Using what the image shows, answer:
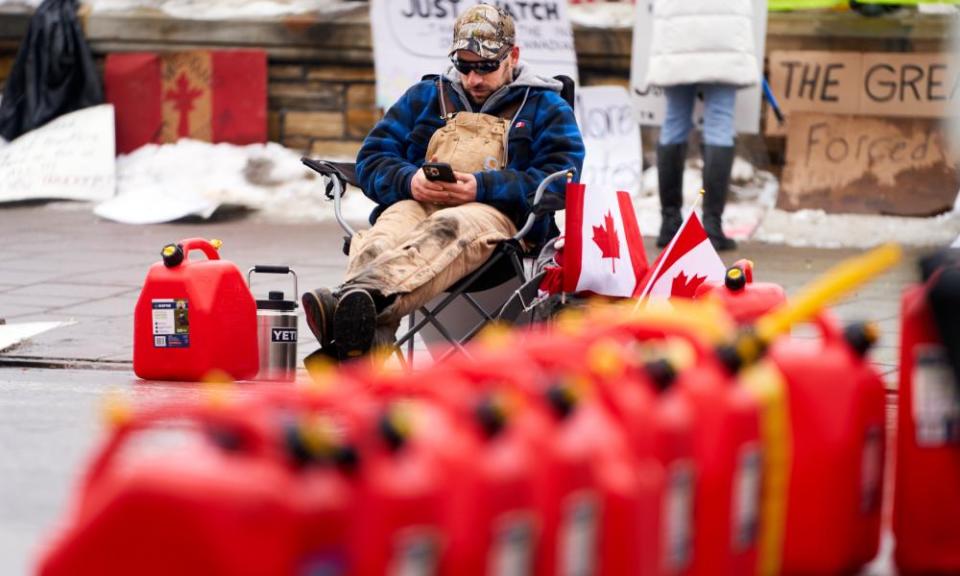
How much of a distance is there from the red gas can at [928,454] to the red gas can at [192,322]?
128 inches

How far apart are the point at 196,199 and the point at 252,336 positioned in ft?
19.4

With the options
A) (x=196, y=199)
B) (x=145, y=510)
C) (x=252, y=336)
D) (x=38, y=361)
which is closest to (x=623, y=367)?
(x=145, y=510)

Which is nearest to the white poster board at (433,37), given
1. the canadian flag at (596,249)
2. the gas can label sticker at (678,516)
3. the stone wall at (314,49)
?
the stone wall at (314,49)

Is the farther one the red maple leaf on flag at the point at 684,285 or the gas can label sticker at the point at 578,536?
Result: the red maple leaf on flag at the point at 684,285

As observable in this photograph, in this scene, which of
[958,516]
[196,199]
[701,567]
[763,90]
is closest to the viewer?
[701,567]

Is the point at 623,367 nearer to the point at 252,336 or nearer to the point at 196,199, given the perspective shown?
the point at 252,336

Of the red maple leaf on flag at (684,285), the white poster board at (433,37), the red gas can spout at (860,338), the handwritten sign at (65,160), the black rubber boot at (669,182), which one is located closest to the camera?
the red gas can spout at (860,338)

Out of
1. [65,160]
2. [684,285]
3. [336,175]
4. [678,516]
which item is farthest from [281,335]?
[65,160]

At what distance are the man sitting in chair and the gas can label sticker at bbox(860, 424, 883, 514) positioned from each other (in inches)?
101

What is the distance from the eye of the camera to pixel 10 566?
4031 millimetres

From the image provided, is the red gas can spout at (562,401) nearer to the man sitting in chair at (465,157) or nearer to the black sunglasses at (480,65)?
the man sitting in chair at (465,157)

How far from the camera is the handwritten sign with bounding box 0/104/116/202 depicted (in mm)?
13016

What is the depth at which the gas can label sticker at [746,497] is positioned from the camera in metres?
3.38

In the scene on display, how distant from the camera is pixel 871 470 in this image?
149 inches
